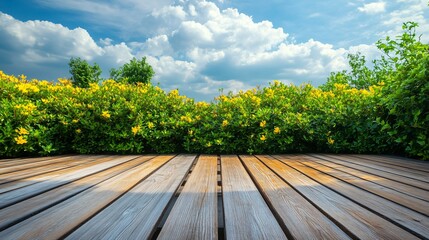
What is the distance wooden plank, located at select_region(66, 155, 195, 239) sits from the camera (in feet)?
3.20

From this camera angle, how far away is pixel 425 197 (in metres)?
1.48

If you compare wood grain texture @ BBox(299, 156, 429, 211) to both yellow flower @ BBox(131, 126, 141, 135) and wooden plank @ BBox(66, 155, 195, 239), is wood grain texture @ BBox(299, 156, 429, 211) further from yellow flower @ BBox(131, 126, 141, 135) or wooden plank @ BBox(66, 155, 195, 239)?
yellow flower @ BBox(131, 126, 141, 135)

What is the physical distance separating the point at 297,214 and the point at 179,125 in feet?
8.48

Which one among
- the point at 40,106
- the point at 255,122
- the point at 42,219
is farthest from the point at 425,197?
the point at 40,106

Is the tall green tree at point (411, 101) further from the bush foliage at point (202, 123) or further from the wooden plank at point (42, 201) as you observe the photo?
the wooden plank at point (42, 201)

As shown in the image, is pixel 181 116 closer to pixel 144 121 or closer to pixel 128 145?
pixel 144 121

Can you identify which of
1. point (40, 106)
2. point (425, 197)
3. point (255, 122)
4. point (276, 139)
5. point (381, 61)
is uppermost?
point (381, 61)

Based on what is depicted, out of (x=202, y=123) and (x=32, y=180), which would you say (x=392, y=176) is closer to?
(x=202, y=123)

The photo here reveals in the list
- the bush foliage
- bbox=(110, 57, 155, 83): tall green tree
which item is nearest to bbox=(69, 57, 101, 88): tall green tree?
bbox=(110, 57, 155, 83): tall green tree

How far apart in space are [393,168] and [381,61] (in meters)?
7.70

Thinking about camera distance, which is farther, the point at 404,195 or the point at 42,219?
the point at 404,195

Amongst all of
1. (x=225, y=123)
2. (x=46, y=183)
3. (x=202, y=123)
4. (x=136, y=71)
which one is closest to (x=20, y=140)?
(x=46, y=183)

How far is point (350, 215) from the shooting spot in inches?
46.6

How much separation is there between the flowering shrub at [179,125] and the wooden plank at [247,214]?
1838 mm
